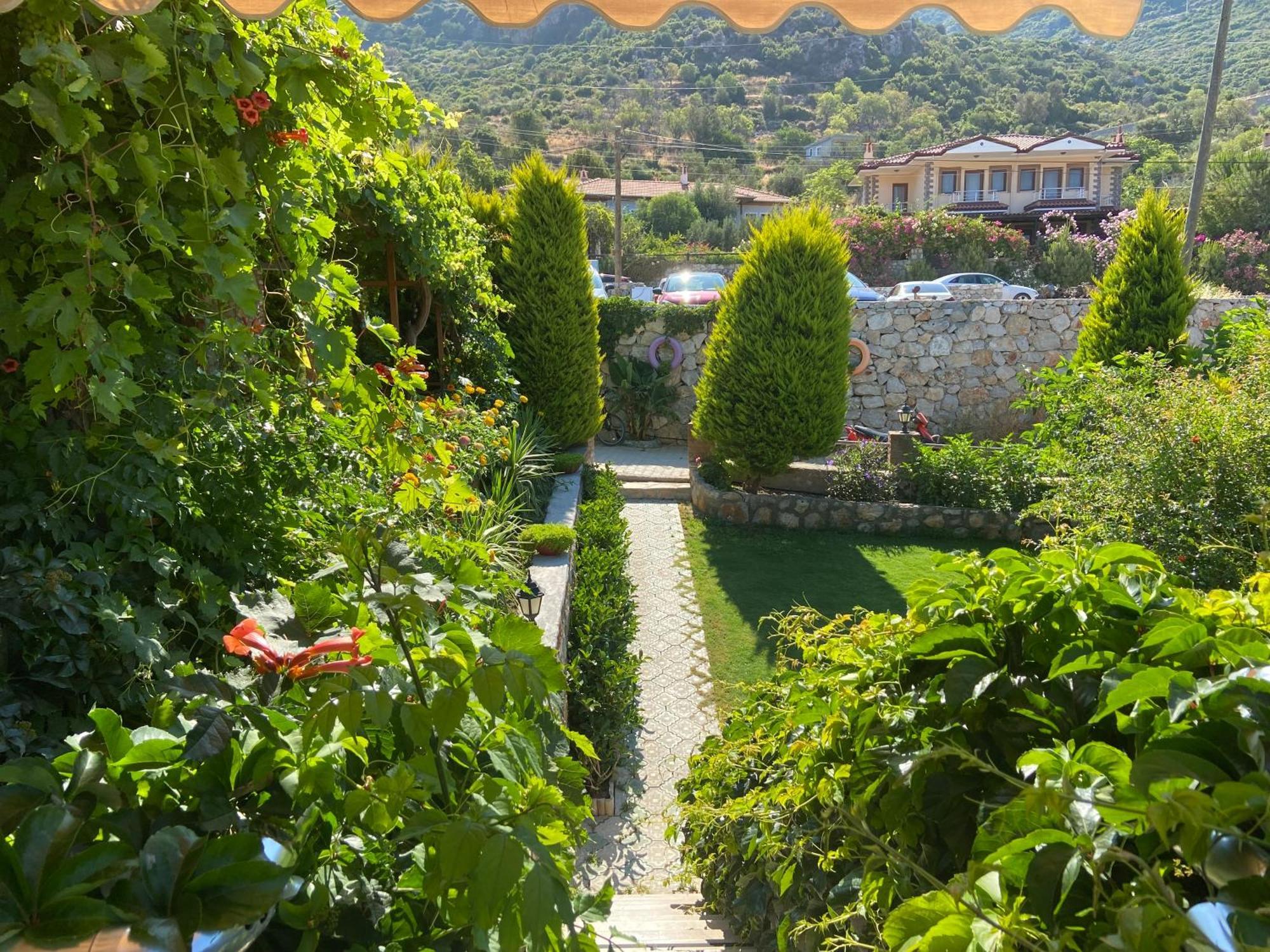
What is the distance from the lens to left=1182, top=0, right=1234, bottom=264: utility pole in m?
14.2

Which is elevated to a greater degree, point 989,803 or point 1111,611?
point 1111,611

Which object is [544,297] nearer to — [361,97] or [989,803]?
[361,97]

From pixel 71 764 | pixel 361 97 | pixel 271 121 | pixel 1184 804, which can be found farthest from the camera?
pixel 361 97

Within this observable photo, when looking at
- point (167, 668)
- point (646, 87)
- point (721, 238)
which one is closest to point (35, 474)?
point (167, 668)

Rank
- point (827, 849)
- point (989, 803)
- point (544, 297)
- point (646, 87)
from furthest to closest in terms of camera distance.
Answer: point (646, 87)
point (544, 297)
point (827, 849)
point (989, 803)

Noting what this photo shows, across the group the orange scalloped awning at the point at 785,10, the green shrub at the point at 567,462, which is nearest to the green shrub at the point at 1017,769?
the orange scalloped awning at the point at 785,10

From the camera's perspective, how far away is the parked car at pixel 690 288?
59.9ft

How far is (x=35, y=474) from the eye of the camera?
2.14m

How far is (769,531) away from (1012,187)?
38156 millimetres

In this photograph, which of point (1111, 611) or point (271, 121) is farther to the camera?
point (271, 121)

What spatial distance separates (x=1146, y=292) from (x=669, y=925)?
9.68 metres

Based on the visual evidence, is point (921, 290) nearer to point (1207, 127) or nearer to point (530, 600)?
point (1207, 127)

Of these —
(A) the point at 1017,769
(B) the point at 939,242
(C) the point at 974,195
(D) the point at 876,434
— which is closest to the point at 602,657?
(A) the point at 1017,769

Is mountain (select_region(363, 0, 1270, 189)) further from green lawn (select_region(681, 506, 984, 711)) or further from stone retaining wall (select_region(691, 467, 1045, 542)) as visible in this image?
green lawn (select_region(681, 506, 984, 711))
